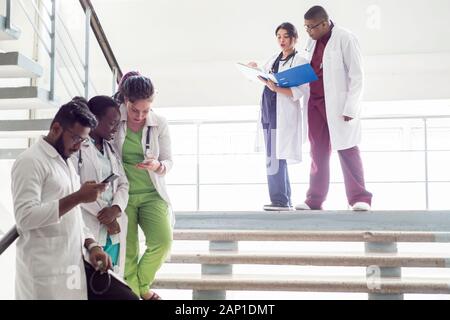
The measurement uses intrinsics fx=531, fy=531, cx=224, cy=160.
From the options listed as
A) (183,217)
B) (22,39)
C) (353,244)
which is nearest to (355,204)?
(353,244)

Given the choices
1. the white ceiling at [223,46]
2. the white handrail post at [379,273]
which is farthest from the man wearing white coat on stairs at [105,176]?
the white ceiling at [223,46]

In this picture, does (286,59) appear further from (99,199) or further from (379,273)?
(99,199)

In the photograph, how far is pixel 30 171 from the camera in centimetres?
89

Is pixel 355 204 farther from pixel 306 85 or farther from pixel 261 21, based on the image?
pixel 261 21

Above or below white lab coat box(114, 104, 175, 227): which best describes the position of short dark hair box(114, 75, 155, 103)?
above

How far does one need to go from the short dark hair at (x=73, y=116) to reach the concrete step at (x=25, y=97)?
73 centimetres

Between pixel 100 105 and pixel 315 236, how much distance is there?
2.69 ft

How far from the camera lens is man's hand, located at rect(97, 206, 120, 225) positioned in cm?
125

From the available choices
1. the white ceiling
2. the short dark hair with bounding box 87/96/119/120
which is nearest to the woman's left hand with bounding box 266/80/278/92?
the white ceiling

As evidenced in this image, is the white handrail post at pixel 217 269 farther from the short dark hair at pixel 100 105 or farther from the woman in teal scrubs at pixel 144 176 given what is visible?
the short dark hair at pixel 100 105

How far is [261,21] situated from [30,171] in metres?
1.89

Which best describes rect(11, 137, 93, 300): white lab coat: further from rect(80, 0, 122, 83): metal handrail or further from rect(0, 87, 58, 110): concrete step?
rect(80, 0, 122, 83): metal handrail

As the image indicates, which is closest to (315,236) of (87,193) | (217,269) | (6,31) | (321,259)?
(321,259)

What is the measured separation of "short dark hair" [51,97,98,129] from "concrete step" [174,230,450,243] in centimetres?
81
